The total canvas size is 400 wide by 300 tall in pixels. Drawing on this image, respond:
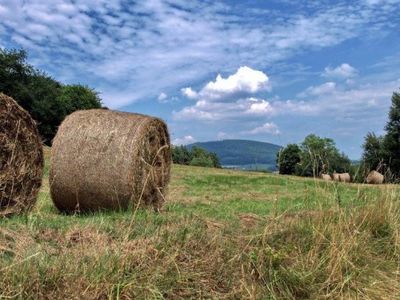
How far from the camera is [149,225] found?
6.57 m

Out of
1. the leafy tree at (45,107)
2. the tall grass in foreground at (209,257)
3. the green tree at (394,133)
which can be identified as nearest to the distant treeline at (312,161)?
the tall grass in foreground at (209,257)

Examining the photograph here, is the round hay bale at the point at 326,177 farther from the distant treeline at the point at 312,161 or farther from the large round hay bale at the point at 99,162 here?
the large round hay bale at the point at 99,162

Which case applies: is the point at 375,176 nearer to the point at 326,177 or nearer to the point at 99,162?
the point at 326,177

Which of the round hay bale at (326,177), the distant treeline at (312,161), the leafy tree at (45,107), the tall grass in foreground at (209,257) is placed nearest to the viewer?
the tall grass in foreground at (209,257)

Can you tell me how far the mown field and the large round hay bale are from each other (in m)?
2.90

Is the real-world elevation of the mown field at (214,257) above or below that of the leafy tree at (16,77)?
below

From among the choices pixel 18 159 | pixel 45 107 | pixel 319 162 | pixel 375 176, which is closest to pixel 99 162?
pixel 18 159

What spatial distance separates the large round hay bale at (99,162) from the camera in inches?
398

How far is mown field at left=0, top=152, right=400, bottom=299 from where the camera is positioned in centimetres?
448

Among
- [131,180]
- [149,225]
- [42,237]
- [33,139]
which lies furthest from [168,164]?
[42,237]

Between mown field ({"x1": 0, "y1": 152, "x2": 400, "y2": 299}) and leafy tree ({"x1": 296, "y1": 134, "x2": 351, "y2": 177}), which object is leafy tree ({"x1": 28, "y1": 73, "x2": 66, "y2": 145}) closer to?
leafy tree ({"x1": 296, "y1": 134, "x2": 351, "y2": 177})

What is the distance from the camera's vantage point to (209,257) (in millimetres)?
5555

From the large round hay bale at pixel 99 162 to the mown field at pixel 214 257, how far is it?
9.52 ft

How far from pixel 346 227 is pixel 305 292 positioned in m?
1.44
